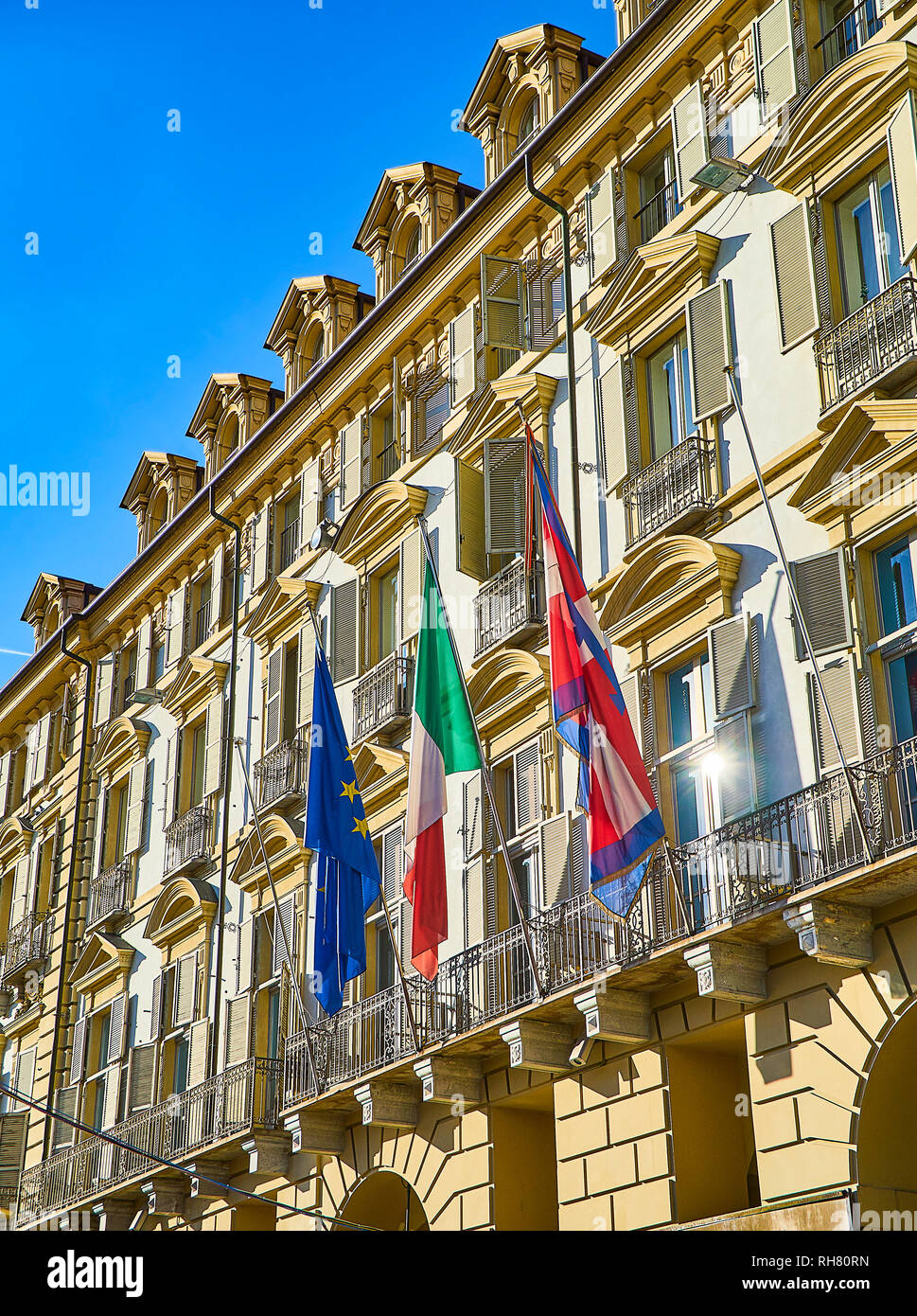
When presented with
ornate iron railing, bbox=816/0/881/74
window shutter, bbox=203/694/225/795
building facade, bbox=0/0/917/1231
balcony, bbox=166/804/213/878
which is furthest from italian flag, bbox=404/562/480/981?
window shutter, bbox=203/694/225/795

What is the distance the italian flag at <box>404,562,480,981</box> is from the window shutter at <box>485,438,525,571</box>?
2.41m

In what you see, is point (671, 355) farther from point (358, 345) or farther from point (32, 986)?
point (32, 986)

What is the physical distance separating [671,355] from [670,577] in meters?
3.23

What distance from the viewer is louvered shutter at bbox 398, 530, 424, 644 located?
78.0 ft

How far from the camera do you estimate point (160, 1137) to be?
26.1 m

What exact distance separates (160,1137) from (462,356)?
43.0 feet

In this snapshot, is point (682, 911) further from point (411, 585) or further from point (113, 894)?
point (113, 894)

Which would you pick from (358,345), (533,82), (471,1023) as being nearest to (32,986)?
(358,345)

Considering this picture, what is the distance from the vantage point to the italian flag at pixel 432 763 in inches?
725

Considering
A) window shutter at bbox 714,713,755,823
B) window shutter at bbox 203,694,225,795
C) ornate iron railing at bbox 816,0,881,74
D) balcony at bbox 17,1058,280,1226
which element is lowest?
balcony at bbox 17,1058,280,1226

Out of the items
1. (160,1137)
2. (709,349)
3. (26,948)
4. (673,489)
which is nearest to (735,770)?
(673,489)

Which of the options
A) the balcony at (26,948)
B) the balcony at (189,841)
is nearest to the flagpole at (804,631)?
the balcony at (189,841)

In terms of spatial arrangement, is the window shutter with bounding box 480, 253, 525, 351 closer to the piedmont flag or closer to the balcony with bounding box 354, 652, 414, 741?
the balcony with bounding box 354, 652, 414, 741
